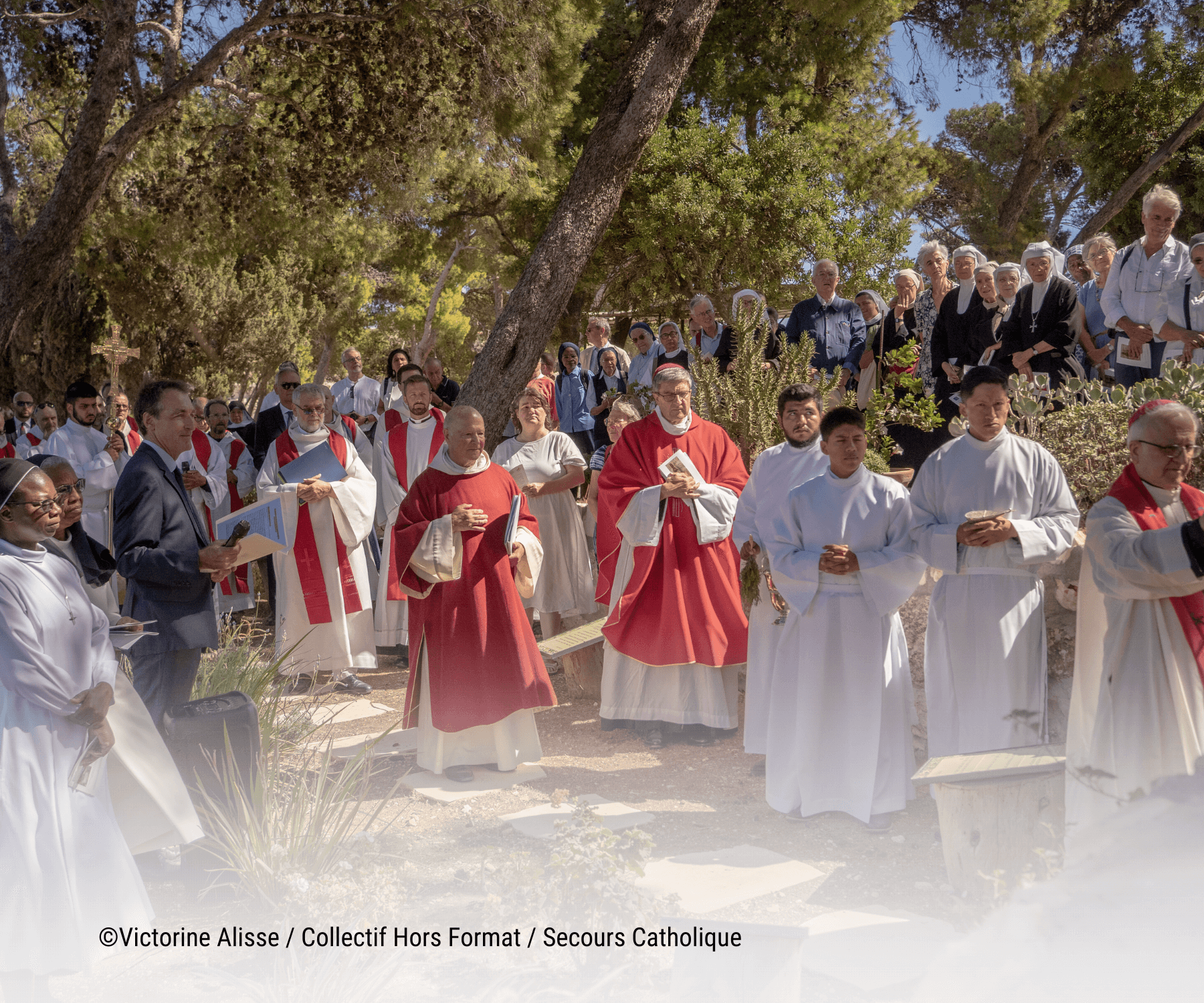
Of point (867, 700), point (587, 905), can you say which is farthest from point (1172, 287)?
point (587, 905)

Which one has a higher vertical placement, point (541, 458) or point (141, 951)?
point (541, 458)

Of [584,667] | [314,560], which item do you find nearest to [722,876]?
[584,667]

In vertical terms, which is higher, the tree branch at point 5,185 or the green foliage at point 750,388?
the tree branch at point 5,185

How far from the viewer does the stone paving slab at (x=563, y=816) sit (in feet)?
16.7

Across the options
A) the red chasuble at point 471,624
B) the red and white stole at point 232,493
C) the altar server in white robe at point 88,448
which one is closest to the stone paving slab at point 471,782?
the red chasuble at point 471,624

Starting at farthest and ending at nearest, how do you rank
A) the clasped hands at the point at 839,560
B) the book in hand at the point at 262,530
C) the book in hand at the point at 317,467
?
the book in hand at the point at 317,467 → the clasped hands at the point at 839,560 → the book in hand at the point at 262,530

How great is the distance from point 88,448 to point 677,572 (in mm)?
6286

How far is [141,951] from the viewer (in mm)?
3762

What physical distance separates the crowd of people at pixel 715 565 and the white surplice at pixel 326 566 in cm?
2

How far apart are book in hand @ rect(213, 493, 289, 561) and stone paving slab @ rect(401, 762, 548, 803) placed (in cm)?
167

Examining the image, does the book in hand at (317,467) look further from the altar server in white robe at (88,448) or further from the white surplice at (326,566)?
the altar server in white robe at (88,448)

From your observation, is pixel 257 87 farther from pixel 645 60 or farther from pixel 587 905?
pixel 587 905

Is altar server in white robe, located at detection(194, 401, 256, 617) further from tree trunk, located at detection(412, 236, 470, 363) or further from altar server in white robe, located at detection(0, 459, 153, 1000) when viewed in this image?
tree trunk, located at detection(412, 236, 470, 363)

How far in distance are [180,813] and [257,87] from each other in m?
9.88
